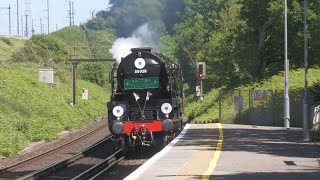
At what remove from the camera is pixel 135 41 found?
150 ft

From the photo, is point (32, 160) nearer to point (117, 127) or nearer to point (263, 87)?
point (117, 127)

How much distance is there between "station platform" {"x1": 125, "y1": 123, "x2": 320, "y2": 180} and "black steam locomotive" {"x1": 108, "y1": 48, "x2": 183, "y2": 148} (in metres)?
1.06

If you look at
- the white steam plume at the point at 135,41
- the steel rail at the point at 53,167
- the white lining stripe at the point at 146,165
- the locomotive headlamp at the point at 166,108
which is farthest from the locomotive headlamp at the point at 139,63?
the white steam plume at the point at 135,41

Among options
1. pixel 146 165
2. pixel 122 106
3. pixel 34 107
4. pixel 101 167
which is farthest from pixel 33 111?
pixel 146 165

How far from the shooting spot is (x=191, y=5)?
10669cm

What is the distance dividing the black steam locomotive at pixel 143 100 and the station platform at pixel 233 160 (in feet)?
3.47

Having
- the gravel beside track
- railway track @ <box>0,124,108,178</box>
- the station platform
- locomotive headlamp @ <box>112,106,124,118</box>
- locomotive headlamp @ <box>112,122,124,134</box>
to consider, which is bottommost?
the gravel beside track

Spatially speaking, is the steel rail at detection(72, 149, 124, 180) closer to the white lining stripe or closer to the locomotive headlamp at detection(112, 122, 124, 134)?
the locomotive headlamp at detection(112, 122, 124, 134)

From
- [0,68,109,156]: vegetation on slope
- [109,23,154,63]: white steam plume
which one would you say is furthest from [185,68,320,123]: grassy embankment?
[0,68,109,156]: vegetation on slope

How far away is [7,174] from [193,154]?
6.22 metres

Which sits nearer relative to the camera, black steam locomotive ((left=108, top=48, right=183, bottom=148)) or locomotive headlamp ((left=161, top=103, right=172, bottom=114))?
black steam locomotive ((left=108, top=48, right=183, bottom=148))

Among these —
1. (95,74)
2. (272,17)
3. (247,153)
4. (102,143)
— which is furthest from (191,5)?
(247,153)

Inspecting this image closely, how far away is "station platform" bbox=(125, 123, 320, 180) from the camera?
14.1 metres

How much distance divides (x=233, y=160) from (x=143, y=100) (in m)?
7.26
